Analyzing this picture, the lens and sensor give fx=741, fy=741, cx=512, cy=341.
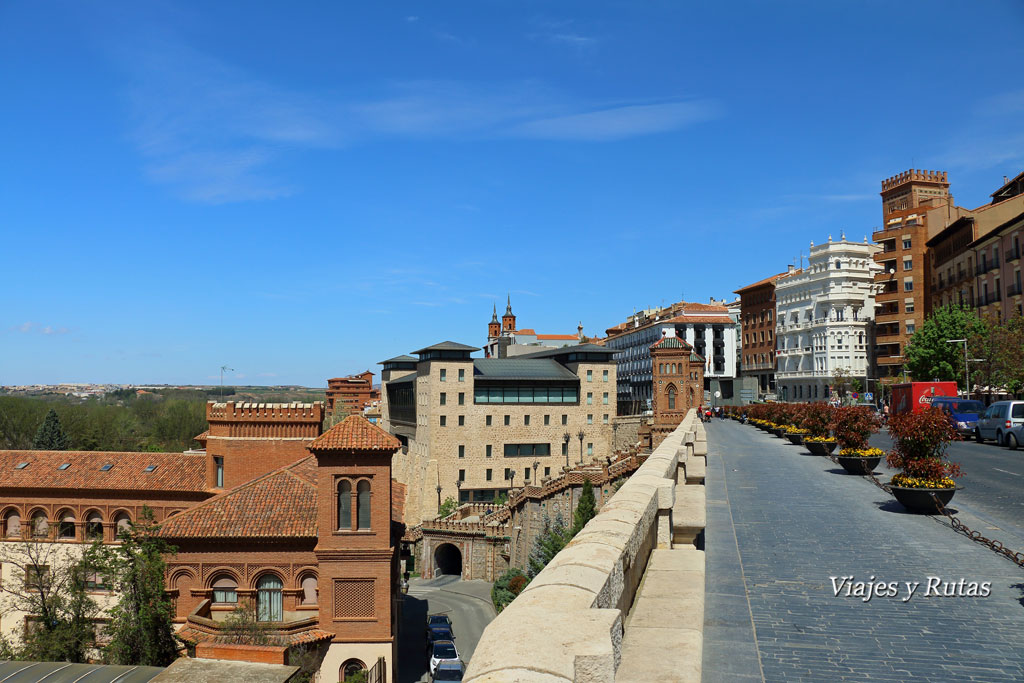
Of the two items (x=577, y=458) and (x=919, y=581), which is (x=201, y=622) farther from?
(x=577, y=458)

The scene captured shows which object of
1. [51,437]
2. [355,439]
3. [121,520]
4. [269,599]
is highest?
[355,439]

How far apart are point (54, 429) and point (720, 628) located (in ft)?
324

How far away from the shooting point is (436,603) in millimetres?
48188

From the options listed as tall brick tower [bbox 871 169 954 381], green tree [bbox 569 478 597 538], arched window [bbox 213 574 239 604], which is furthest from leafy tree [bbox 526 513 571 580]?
tall brick tower [bbox 871 169 954 381]

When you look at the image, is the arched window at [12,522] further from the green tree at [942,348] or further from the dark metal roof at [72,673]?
the green tree at [942,348]

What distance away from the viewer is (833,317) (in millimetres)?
84688

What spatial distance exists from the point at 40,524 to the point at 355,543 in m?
20.4

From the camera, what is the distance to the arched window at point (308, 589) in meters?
25.7

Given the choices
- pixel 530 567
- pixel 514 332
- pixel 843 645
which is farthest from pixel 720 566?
pixel 514 332

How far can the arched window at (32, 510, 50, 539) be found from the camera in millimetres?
35594

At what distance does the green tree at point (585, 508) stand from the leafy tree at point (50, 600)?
81.4 feet

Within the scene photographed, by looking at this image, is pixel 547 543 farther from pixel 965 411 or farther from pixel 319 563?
pixel 965 411

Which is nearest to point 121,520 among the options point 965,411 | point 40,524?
point 40,524

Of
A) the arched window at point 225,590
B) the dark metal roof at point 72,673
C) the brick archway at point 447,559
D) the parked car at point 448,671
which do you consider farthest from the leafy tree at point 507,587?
the dark metal roof at point 72,673
